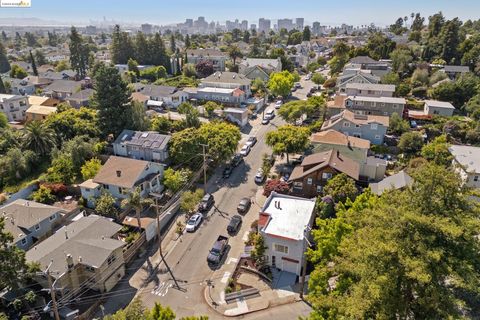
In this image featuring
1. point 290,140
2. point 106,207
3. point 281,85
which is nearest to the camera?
point 106,207

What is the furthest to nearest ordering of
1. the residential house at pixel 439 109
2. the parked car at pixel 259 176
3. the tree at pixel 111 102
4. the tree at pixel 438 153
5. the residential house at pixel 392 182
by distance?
the residential house at pixel 439 109 < the tree at pixel 111 102 < the parked car at pixel 259 176 < the tree at pixel 438 153 < the residential house at pixel 392 182

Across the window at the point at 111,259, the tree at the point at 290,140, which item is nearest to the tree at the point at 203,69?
the tree at the point at 290,140

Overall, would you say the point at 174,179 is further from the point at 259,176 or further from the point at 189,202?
the point at 259,176

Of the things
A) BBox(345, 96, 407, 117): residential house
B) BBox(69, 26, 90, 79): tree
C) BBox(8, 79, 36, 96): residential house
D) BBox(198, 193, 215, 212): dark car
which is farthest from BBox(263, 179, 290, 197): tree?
BBox(69, 26, 90, 79): tree

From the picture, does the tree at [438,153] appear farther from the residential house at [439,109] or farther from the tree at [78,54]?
the tree at [78,54]

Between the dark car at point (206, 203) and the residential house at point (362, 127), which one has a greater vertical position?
Answer: the residential house at point (362, 127)

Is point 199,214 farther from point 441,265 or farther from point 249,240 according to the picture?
point 441,265

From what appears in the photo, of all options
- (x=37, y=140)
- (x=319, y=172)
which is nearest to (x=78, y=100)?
(x=37, y=140)
